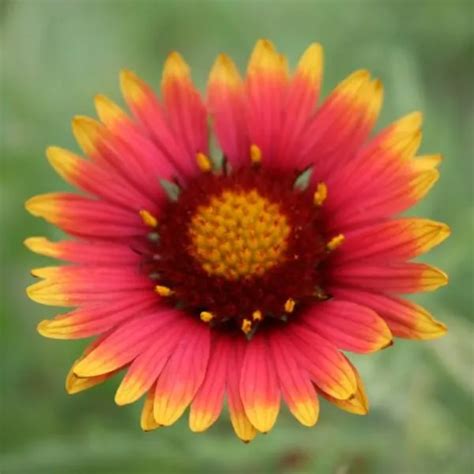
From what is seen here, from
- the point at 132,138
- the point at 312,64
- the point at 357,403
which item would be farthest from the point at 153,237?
the point at 357,403

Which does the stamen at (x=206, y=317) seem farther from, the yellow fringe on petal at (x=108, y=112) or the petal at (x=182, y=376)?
the yellow fringe on petal at (x=108, y=112)

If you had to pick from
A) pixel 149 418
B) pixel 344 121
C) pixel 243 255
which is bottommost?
pixel 149 418

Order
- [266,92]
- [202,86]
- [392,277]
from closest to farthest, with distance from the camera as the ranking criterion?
[392,277]
[266,92]
[202,86]

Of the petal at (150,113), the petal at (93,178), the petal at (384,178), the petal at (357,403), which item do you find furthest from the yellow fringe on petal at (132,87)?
the petal at (357,403)

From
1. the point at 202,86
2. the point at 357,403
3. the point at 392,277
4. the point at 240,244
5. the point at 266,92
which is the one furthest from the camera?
the point at 202,86

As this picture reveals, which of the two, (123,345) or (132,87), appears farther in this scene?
(132,87)

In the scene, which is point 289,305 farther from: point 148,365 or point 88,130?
point 88,130

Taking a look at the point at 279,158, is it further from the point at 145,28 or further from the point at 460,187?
the point at 145,28

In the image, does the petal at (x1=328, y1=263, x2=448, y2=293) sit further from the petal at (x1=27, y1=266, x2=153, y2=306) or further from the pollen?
the petal at (x1=27, y1=266, x2=153, y2=306)
